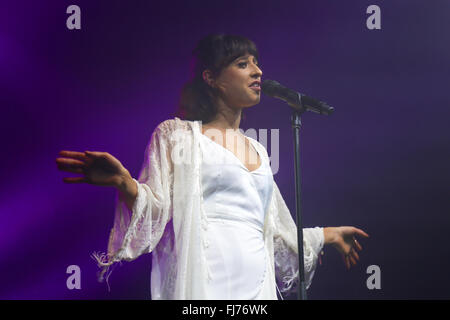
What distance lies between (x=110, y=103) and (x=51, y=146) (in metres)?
0.31

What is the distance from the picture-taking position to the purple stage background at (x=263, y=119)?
208 cm

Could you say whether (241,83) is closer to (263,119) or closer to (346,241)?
(263,119)

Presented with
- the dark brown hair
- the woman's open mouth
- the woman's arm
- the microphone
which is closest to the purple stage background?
the dark brown hair

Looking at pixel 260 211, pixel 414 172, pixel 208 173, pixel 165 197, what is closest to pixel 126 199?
pixel 165 197

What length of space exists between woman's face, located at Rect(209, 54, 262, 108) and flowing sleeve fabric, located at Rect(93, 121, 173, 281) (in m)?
0.39

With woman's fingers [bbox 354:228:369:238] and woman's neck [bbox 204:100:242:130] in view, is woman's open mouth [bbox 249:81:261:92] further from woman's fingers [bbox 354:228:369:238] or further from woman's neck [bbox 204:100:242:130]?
woman's fingers [bbox 354:228:369:238]

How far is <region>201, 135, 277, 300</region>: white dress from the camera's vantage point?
1.48 meters

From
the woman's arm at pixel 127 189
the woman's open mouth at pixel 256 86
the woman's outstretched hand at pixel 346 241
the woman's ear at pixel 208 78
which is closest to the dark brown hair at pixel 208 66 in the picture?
the woman's ear at pixel 208 78

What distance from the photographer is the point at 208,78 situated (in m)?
1.84

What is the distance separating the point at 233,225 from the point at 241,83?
531 millimetres

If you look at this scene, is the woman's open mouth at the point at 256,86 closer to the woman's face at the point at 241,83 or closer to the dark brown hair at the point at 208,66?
the woman's face at the point at 241,83

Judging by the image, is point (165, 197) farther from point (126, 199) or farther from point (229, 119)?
point (229, 119)

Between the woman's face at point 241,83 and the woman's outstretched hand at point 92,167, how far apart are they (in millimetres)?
588

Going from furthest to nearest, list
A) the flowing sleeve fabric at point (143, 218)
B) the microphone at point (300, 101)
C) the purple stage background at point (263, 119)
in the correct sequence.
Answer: the purple stage background at point (263, 119) < the microphone at point (300, 101) < the flowing sleeve fabric at point (143, 218)
